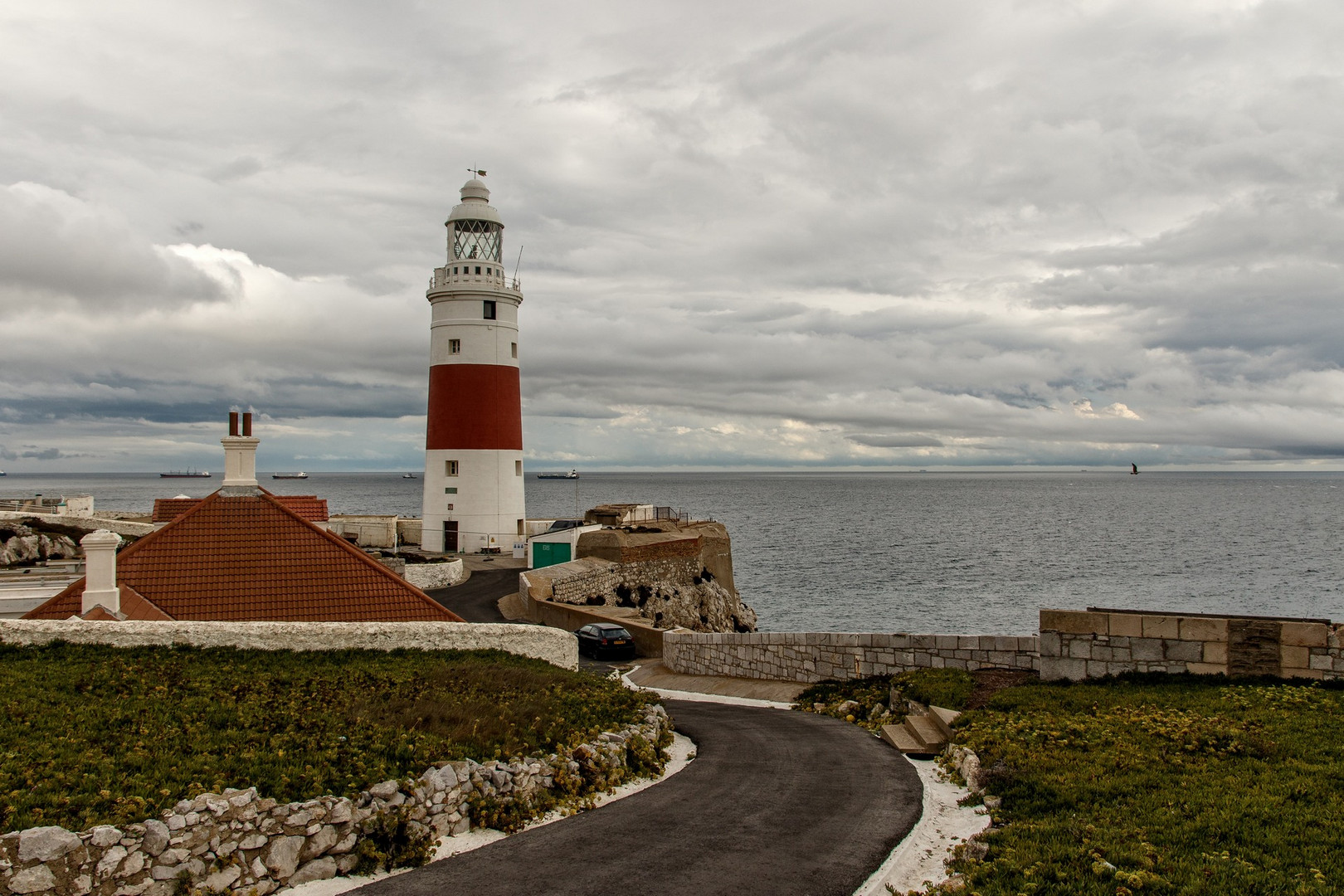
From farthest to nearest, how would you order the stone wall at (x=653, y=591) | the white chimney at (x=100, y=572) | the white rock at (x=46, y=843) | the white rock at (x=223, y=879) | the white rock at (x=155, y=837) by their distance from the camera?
the stone wall at (x=653, y=591)
the white chimney at (x=100, y=572)
the white rock at (x=223, y=879)
the white rock at (x=155, y=837)
the white rock at (x=46, y=843)

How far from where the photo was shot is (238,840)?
7.30 m

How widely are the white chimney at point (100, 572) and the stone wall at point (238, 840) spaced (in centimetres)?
1005

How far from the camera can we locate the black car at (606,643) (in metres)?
24.5

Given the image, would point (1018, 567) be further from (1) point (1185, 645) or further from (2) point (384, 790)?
(2) point (384, 790)

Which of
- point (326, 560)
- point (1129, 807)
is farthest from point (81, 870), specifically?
point (326, 560)

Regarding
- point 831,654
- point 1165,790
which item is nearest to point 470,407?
point 831,654

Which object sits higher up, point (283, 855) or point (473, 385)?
point (473, 385)

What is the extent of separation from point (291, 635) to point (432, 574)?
1950 cm

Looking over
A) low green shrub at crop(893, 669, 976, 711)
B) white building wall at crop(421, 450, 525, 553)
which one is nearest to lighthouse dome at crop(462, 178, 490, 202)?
white building wall at crop(421, 450, 525, 553)

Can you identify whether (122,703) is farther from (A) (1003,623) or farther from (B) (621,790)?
(A) (1003,623)

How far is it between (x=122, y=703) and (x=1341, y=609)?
55.5 m

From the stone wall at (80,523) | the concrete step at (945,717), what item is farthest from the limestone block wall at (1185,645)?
the stone wall at (80,523)

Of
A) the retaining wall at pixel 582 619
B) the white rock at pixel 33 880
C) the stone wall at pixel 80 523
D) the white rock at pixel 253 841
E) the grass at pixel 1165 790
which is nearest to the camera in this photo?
the white rock at pixel 33 880

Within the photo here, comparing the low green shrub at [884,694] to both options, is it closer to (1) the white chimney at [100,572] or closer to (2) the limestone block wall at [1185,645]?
(2) the limestone block wall at [1185,645]
